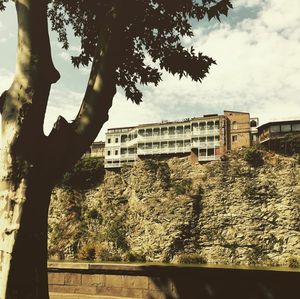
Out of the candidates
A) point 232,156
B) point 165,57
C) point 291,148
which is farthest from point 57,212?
point 165,57

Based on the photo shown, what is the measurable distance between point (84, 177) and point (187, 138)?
17.7 metres

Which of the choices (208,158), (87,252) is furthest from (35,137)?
(208,158)

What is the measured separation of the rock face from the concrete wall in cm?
4231

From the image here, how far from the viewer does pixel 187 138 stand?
6588 cm

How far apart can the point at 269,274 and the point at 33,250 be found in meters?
4.05

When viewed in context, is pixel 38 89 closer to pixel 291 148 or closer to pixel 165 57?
pixel 165 57

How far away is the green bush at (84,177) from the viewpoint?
63.1m

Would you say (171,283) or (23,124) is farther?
(171,283)

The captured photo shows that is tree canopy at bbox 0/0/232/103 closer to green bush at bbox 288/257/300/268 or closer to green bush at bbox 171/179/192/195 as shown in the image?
green bush at bbox 288/257/300/268

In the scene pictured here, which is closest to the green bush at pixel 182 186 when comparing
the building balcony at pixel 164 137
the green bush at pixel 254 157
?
the green bush at pixel 254 157

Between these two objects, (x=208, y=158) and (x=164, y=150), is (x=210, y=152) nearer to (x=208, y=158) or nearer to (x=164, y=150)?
(x=208, y=158)

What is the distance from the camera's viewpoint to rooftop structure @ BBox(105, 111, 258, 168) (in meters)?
63.0

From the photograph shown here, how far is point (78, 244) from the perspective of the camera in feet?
185

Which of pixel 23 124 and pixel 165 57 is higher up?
pixel 165 57
